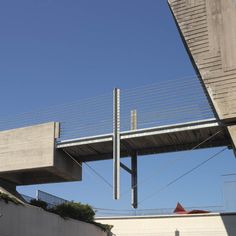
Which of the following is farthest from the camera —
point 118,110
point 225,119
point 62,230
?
point 118,110

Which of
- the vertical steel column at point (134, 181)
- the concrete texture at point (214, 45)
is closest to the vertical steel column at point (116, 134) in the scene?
the vertical steel column at point (134, 181)

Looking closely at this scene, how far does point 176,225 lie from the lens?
3300 centimetres

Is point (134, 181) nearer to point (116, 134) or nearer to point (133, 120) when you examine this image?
point (116, 134)

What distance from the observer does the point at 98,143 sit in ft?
103

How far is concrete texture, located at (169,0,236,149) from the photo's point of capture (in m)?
26.5

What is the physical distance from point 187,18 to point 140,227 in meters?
13.3

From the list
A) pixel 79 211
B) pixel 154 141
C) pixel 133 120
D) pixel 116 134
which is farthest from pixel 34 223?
pixel 154 141

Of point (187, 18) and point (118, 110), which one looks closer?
point (187, 18)

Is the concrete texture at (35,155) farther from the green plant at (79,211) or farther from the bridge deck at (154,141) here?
the green plant at (79,211)

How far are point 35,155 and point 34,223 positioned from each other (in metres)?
7.02

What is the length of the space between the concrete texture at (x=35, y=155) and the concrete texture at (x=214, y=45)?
31.4 feet

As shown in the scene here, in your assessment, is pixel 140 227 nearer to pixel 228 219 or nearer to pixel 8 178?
pixel 228 219

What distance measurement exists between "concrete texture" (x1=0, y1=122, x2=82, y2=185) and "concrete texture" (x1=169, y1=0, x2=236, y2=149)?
31.4ft

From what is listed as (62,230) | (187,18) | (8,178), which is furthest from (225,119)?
(8,178)
